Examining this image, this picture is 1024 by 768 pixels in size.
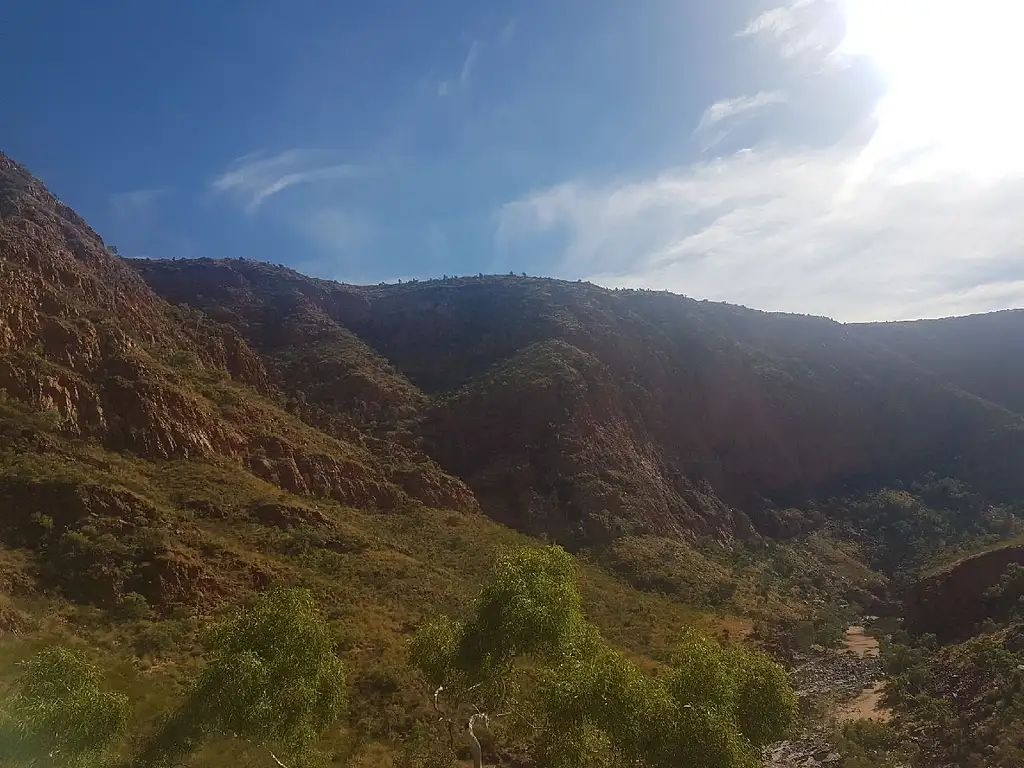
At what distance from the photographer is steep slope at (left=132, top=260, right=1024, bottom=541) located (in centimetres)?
5309

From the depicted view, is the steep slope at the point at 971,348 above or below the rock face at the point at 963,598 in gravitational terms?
above

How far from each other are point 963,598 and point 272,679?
119 ft

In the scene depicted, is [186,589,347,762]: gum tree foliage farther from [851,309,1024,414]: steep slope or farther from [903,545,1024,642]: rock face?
[851,309,1024,414]: steep slope

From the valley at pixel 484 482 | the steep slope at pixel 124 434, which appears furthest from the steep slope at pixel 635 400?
the steep slope at pixel 124 434

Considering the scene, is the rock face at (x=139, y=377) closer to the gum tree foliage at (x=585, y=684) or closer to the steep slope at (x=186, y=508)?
the steep slope at (x=186, y=508)

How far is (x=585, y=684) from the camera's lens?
33.3 feet

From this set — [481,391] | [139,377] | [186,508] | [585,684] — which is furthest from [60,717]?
[481,391]

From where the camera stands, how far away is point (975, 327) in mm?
96750

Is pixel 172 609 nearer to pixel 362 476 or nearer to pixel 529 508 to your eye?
pixel 362 476

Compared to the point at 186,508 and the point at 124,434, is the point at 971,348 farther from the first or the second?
the point at 124,434

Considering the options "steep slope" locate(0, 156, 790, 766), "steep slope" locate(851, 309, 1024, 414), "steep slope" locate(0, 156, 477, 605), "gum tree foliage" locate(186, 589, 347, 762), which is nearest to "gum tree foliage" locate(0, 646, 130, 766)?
"gum tree foliage" locate(186, 589, 347, 762)

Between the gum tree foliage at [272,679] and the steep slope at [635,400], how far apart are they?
36234 mm

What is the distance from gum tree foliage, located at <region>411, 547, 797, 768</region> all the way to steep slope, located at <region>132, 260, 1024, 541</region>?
34918mm

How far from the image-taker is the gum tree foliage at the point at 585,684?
9961 mm
